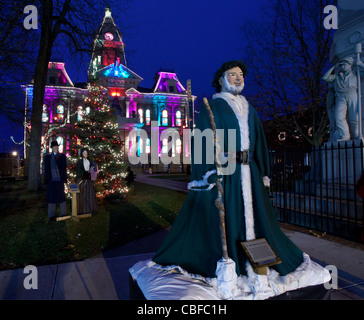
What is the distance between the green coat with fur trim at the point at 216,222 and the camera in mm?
2411

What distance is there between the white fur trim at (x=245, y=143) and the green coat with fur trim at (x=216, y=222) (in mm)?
40

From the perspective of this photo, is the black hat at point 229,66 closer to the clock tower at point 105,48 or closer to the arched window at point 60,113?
the clock tower at point 105,48

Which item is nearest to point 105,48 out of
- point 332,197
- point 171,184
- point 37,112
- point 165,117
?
point 37,112

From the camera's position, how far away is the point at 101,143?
32.6 ft

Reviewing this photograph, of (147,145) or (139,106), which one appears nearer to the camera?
(147,145)

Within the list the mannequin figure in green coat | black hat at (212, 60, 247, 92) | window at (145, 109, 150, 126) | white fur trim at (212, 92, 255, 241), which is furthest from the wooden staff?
window at (145, 109, 150, 126)

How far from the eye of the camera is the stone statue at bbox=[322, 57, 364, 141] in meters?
6.36

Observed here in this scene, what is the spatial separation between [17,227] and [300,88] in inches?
538

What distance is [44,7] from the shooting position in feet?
35.9

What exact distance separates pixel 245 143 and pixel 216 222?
0.88 m

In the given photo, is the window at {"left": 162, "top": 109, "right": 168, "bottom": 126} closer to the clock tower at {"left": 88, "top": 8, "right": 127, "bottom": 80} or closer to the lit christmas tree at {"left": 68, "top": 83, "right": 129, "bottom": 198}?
the clock tower at {"left": 88, "top": 8, "right": 127, "bottom": 80}

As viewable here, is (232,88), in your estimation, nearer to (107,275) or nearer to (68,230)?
(107,275)

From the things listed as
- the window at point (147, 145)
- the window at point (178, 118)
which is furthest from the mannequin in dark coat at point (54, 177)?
A: the window at point (178, 118)

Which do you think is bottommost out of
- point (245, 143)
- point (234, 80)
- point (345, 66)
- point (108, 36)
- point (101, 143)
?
point (245, 143)
